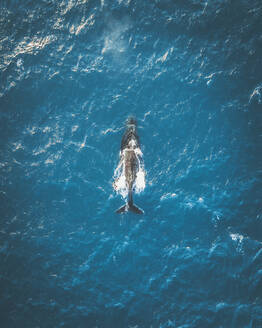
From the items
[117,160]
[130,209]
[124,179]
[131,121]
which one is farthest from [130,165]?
[131,121]

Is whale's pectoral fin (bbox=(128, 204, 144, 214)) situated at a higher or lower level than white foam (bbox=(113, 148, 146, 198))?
lower

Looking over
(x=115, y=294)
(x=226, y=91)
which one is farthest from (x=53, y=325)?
(x=226, y=91)

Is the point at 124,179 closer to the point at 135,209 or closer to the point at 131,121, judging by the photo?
the point at 135,209

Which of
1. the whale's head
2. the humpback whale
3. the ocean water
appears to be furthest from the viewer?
the whale's head

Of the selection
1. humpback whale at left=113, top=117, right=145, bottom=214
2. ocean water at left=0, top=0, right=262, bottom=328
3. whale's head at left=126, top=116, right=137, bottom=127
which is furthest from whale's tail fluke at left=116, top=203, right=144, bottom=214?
whale's head at left=126, top=116, right=137, bottom=127

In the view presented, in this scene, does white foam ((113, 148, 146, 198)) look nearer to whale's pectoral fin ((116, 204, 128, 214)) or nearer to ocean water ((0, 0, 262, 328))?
ocean water ((0, 0, 262, 328))

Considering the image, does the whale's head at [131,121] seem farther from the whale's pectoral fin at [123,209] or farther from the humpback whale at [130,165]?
the whale's pectoral fin at [123,209]
